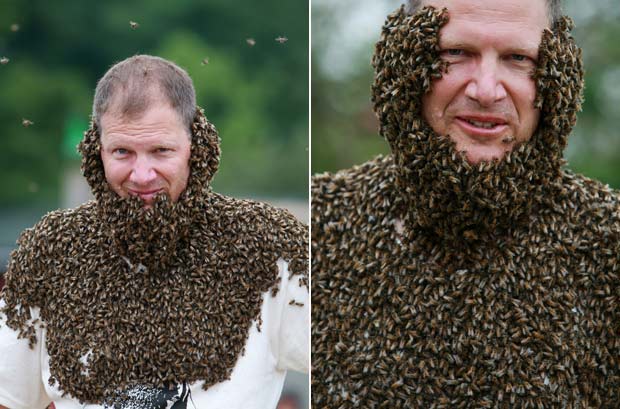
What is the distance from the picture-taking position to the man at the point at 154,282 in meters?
3.99

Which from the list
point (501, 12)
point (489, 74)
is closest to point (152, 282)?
point (489, 74)

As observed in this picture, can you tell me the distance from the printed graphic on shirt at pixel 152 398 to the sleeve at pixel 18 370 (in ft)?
1.77

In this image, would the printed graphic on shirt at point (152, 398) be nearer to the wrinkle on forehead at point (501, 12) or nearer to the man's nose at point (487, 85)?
the man's nose at point (487, 85)

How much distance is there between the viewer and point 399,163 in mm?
3887

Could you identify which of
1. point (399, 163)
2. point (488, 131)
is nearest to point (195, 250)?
point (399, 163)

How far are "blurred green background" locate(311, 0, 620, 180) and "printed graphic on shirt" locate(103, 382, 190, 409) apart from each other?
23.9 feet

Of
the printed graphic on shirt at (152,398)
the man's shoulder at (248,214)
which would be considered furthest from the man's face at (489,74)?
the printed graphic on shirt at (152,398)

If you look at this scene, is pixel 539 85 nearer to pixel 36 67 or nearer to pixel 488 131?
pixel 488 131

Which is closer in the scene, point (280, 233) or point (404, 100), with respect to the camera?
point (404, 100)

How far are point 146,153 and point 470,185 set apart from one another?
147cm

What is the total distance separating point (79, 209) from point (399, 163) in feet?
5.45

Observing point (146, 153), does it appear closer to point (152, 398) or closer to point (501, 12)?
point (152, 398)

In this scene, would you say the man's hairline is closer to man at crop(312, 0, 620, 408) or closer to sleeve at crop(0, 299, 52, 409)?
man at crop(312, 0, 620, 408)

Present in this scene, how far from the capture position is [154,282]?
410cm
